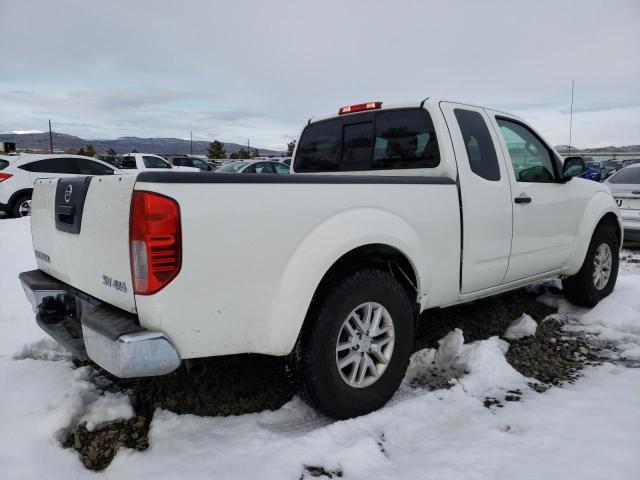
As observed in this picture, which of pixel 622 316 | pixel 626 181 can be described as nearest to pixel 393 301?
pixel 622 316

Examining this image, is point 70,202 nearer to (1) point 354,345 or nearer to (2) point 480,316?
(1) point 354,345

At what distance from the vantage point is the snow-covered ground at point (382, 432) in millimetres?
2146

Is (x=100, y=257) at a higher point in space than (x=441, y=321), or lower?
higher

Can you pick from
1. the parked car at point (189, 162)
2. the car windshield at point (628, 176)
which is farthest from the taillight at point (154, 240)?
the parked car at point (189, 162)

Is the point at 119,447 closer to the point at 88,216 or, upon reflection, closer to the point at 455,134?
the point at 88,216

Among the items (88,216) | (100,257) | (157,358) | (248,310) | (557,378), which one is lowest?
(557,378)

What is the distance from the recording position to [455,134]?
3.31 m

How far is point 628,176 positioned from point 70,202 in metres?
8.68

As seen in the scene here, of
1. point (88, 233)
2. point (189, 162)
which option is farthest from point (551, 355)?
point (189, 162)

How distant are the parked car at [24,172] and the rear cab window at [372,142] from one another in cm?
829

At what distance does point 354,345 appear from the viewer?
2.59 m

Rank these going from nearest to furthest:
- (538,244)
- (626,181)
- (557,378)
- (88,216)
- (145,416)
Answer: (88,216), (145,416), (557,378), (538,244), (626,181)

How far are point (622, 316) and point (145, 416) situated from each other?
401 cm

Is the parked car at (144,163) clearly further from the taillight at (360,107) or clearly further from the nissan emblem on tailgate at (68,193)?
the nissan emblem on tailgate at (68,193)
